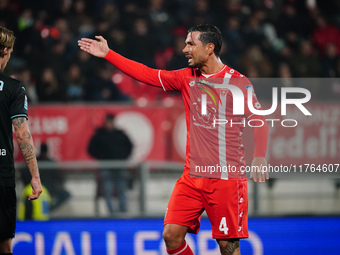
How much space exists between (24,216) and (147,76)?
9.90ft

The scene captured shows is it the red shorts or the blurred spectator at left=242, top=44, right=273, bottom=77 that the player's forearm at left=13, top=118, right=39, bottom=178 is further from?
the blurred spectator at left=242, top=44, right=273, bottom=77

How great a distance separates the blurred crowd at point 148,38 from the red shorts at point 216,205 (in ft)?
17.3

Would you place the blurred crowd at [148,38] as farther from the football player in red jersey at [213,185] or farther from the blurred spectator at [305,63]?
the football player in red jersey at [213,185]

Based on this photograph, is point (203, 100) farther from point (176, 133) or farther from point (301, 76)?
point (301, 76)

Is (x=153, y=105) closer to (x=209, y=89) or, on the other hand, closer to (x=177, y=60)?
(x=177, y=60)

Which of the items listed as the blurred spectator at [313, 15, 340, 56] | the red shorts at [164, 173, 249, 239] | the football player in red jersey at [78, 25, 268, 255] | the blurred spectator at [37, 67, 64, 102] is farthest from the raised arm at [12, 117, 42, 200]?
the blurred spectator at [313, 15, 340, 56]

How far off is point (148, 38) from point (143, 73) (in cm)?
654

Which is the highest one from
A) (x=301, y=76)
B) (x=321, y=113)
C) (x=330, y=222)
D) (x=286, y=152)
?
(x=301, y=76)

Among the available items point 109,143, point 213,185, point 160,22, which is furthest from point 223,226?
point 160,22

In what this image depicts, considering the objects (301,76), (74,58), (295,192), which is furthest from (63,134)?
(301,76)

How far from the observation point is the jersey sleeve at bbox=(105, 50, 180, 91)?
5109 mm

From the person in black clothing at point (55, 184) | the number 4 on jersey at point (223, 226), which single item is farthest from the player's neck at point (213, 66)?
the person in black clothing at point (55, 184)

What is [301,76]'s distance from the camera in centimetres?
1128

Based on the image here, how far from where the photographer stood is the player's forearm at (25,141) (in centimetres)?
441
